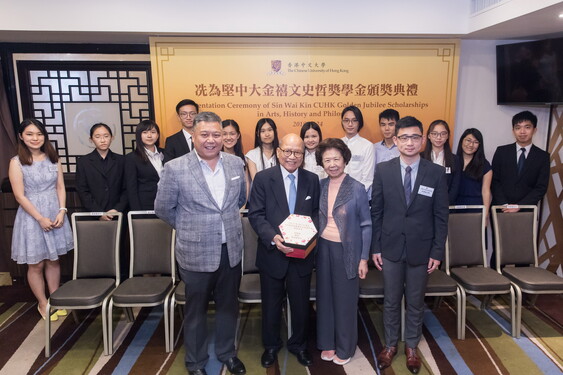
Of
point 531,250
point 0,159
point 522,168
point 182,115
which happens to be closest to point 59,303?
point 182,115

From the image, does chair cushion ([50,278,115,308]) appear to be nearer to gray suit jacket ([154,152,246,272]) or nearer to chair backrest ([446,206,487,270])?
gray suit jacket ([154,152,246,272])

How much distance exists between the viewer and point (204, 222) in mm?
2174

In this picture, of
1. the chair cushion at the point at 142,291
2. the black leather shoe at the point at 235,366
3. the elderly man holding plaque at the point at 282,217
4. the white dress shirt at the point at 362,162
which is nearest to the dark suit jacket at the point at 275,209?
the elderly man holding plaque at the point at 282,217

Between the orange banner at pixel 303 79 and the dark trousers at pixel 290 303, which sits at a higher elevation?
the orange banner at pixel 303 79

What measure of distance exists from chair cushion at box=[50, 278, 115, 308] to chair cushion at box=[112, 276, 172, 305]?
4.2 inches

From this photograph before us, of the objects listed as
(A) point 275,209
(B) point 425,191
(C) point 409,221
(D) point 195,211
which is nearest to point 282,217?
(A) point 275,209

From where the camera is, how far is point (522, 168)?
3.42 m

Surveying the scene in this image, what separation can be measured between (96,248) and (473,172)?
10.4 ft

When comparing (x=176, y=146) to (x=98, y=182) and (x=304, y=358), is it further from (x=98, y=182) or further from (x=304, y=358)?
(x=304, y=358)

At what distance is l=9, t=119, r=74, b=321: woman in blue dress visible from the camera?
291 centimetres

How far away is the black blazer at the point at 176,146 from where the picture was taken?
11.2 feet

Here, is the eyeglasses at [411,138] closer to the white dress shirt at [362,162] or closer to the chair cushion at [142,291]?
the white dress shirt at [362,162]

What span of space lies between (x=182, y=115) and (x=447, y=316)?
291 cm

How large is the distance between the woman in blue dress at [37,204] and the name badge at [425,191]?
276 centimetres
